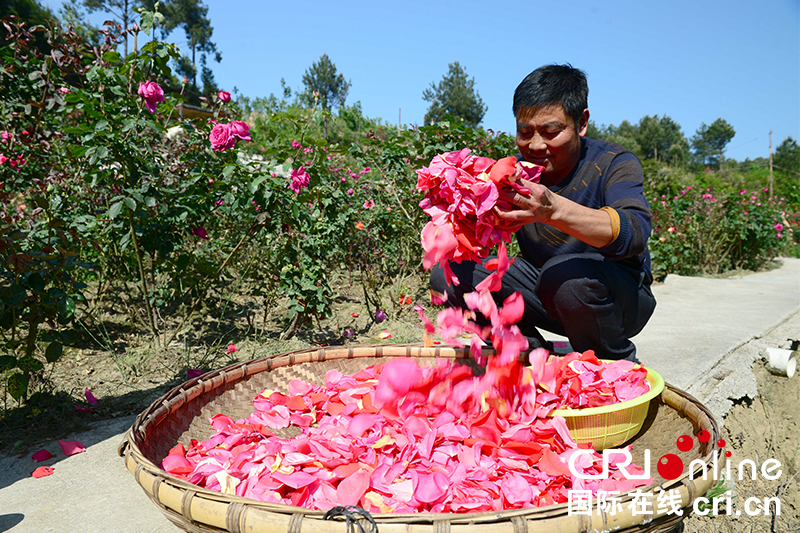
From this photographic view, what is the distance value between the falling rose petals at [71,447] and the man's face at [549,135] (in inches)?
65.4

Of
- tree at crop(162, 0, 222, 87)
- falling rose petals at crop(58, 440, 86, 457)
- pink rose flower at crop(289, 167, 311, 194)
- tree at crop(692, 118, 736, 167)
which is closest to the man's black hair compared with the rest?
pink rose flower at crop(289, 167, 311, 194)

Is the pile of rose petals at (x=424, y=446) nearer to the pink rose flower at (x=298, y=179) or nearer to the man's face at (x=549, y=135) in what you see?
the man's face at (x=549, y=135)

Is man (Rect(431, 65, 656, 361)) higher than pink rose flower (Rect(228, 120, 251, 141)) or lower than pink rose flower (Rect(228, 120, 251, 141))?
lower

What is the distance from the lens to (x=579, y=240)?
156 cm

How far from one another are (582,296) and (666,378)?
84 centimetres

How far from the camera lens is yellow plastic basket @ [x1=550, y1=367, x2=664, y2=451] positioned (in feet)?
3.92

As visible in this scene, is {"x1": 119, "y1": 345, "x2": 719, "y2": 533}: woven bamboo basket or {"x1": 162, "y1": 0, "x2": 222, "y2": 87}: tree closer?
{"x1": 119, "y1": 345, "x2": 719, "y2": 533}: woven bamboo basket

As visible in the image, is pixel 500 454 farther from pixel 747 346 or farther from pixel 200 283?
pixel 747 346

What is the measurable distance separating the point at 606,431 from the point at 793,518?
2.74 ft

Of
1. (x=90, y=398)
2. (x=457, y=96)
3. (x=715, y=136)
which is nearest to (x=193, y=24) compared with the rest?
(x=457, y=96)

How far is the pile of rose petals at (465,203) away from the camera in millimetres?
1057

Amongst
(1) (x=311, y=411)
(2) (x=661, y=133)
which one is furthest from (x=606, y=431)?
(2) (x=661, y=133)

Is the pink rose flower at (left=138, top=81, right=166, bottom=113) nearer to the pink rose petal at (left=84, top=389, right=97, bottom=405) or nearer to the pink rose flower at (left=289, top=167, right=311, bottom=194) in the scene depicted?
the pink rose flower at (left=289, top=167, right=311, bottom=194)

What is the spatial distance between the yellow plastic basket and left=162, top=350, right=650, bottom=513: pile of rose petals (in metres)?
0.04
